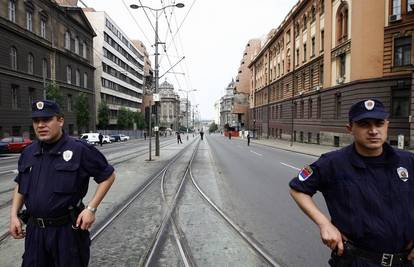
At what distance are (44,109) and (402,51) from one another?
31.9 metres

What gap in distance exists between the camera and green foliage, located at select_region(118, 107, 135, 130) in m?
80.1

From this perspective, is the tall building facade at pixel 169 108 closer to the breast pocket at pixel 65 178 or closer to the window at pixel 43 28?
the window at pixel 43 28

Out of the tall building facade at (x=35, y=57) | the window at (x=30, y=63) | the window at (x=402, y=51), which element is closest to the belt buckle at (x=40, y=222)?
the tall building facade at (x=35, y=57)

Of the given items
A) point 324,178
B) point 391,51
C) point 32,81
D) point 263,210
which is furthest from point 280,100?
point 324,178

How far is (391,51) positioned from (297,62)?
920 inches

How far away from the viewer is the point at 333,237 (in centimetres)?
245

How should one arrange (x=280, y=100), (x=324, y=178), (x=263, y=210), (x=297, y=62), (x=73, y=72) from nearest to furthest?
(x=324, y=178)
(x=263, y=210)
(x=297, y=62)
(x=73, y=72)
(x=280, y=100)

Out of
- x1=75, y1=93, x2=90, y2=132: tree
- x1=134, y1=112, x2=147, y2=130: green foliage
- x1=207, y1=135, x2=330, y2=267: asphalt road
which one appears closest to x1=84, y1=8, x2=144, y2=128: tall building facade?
x1=134, y1=112, x2=147, y2=130: green foliage

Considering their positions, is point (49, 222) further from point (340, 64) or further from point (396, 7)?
point (340, 64)

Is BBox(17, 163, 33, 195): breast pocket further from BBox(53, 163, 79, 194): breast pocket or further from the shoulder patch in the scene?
the shoulder patch

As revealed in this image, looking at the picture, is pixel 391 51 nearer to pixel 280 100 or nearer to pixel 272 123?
pixel 280 100

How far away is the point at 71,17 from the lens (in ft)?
182

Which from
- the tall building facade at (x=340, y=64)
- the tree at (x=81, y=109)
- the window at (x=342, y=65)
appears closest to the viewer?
the tall building facade at (x=340, y=64)

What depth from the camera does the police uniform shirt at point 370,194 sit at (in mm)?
2389
